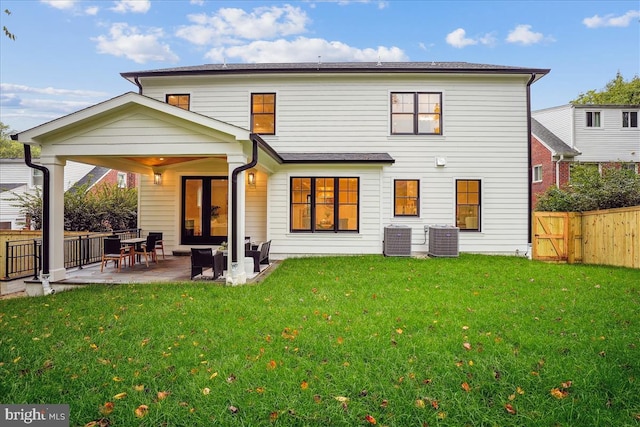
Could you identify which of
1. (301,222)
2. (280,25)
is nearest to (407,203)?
(301,222)

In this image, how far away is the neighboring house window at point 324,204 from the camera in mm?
10742

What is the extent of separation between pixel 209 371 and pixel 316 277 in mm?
4329

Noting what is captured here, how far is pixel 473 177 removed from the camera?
35.8ft

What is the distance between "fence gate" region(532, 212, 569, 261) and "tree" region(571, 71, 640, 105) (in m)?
23.5

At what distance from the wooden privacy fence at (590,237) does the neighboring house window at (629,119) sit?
Answer: 13914mm

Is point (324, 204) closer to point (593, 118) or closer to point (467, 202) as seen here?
point (467, 202)

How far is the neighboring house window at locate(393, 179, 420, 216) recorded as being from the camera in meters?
11.0

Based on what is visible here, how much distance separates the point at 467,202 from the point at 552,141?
12.0 metres

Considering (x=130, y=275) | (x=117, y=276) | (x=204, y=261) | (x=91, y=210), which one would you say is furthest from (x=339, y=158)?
(x=91, y=210)

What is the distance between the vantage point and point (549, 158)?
1888 cm

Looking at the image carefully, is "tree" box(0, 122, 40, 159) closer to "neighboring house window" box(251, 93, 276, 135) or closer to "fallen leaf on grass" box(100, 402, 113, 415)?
"neighboring house window" box(251, 93, 276, 135)

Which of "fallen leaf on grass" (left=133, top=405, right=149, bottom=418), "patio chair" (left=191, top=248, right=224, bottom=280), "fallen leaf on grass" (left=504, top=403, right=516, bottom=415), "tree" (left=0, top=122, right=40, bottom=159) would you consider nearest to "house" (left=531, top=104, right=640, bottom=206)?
"patio chair" (left=191, top=248, right=224, bottom=280)

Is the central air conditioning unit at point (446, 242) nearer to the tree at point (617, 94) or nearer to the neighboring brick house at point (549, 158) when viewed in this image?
the neighboring brick house at point (549, 158)

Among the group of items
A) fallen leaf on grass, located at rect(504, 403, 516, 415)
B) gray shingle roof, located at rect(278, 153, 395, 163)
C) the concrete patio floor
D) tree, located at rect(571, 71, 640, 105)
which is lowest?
fallen leaf on grass, located at rect(504, 403, 516, 415)
